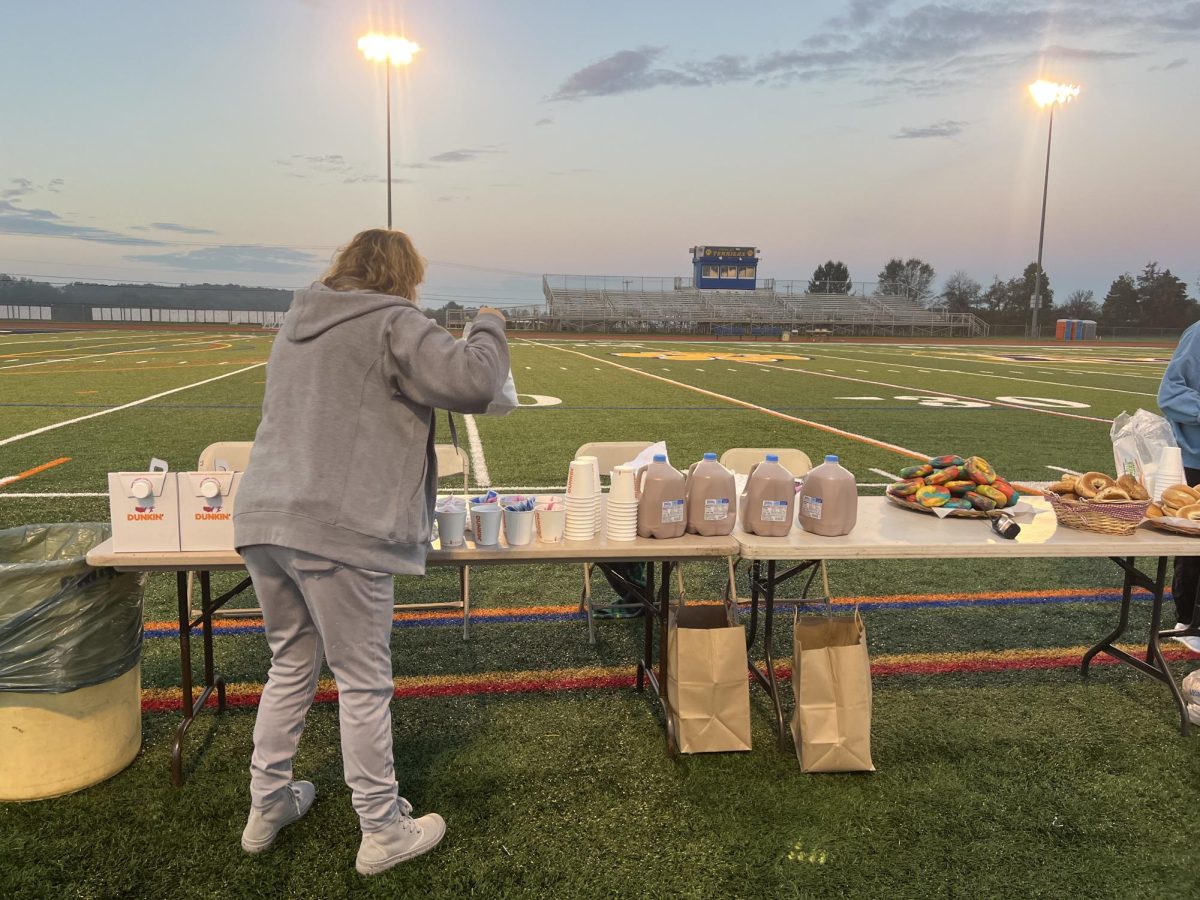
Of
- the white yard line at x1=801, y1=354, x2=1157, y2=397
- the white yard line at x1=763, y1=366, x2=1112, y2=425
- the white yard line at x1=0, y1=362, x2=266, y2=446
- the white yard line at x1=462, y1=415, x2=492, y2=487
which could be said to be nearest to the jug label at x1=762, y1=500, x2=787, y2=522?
the white yard line at x1=462, y1=415, x2=492, y2=487

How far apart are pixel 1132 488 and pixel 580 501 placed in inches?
89.1

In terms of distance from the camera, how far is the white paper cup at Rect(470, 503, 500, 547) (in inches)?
110

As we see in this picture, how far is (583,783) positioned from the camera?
2826 millimetres

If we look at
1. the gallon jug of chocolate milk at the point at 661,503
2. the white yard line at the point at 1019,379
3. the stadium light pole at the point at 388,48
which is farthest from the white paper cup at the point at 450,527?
the stadium light pole at the point at 388,48

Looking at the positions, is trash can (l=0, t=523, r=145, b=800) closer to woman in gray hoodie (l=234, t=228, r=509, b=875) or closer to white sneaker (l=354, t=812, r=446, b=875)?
woman in gray hoodie (l=234, t=228, r=509, b=875)

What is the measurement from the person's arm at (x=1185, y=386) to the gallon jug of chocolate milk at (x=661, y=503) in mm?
2623

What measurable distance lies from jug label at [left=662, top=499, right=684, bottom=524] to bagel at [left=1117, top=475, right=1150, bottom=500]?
1.83 m

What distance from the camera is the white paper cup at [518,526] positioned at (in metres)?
2.82

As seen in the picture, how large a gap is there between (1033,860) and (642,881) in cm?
118

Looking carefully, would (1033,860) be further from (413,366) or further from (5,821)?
(5,821)

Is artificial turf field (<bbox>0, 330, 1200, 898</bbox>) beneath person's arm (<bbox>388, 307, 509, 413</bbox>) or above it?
beneath

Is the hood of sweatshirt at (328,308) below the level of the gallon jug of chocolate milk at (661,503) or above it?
above

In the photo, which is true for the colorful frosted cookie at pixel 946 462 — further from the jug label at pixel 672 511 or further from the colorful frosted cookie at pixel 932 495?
the jug label at pixel 672 511

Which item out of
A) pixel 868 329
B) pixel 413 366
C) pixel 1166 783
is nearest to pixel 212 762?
pixel 413 366
